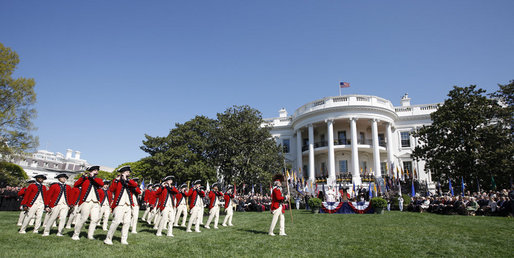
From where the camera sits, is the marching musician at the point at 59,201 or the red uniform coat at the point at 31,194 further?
the red uniform coat at the point at 31,194

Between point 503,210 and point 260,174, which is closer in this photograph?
point 503,210

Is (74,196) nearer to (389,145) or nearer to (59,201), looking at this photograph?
(59,201)

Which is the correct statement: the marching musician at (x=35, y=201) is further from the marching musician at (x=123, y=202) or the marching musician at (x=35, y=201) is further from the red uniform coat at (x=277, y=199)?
the red uniform coat at (x=277, y=199)

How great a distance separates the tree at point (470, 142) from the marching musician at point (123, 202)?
23.0m

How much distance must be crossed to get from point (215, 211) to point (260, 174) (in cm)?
1485

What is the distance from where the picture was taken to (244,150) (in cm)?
2823

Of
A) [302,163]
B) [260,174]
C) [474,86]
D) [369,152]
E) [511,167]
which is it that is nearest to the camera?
[511,167]

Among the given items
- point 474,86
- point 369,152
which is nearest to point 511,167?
point 474,86

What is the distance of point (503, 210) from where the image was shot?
1580 centimetres

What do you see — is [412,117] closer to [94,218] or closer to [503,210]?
[503,210]

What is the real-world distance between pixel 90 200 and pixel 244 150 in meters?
20.3

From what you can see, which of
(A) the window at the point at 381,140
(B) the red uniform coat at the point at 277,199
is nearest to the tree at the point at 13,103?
(B) the red uniform coat at the point at 277,199

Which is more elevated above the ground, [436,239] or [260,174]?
[260,174]

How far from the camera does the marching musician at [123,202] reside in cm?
770
